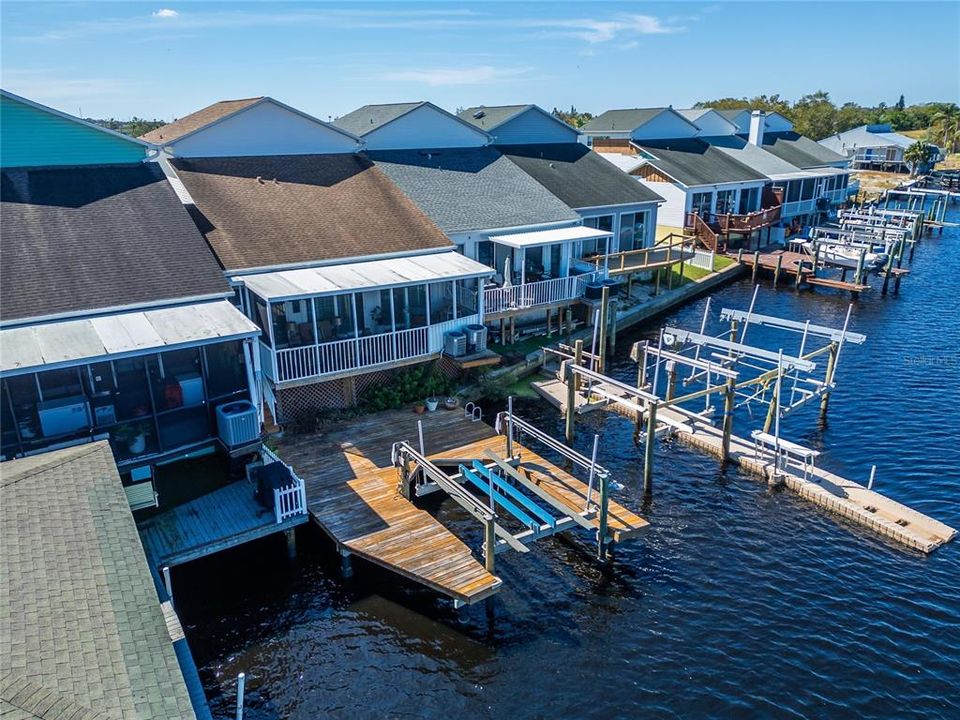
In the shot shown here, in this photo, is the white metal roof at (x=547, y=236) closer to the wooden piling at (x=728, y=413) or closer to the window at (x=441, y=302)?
the window at (x=441, y=302)

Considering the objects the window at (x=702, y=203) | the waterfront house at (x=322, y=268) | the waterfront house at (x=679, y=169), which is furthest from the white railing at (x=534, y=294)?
the window at (x=702, y=203)

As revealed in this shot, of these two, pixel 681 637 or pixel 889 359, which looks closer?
pixel 681 637

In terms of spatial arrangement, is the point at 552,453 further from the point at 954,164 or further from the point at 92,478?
the point at 954,164

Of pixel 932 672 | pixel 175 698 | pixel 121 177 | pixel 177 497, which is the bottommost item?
pixel 932 672

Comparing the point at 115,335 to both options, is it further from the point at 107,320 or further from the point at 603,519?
the point at 603,519

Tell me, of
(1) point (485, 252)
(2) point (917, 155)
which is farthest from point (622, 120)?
(2) point (917, 155)

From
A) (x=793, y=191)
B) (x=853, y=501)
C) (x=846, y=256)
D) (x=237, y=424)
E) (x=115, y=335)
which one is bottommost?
(x=853, y=501)

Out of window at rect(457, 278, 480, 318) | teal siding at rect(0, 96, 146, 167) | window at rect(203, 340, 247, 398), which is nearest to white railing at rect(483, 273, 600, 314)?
window at rect(457, 278, 480, 318)

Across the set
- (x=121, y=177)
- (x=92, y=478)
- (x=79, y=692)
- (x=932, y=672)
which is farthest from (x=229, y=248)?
(x=932, y=672)
